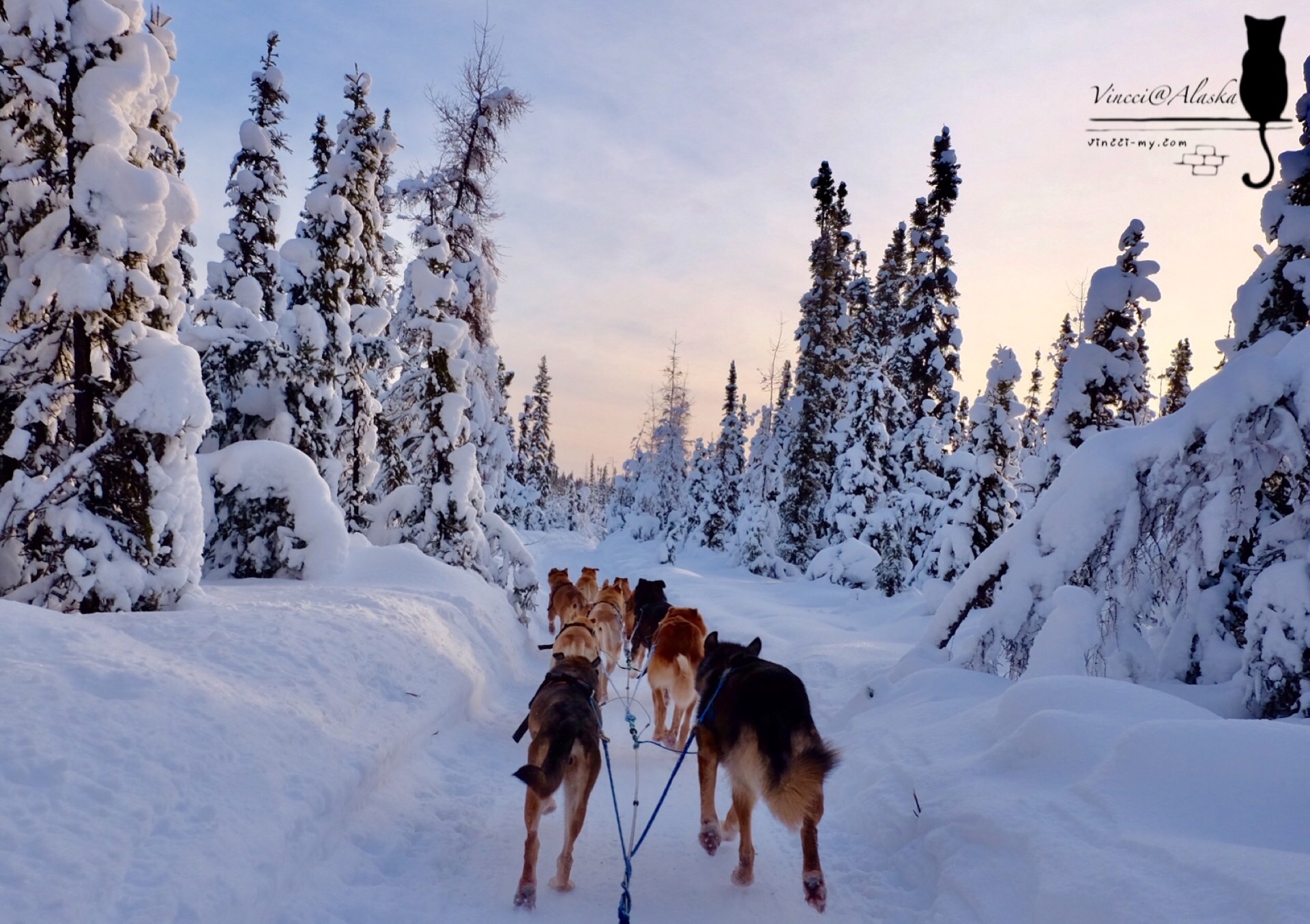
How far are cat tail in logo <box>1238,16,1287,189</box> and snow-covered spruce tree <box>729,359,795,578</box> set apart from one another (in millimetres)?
24566

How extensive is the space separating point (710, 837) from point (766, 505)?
28.9 metres

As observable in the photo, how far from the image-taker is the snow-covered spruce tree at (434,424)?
1323 centimetres

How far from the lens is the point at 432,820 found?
5.04 metres

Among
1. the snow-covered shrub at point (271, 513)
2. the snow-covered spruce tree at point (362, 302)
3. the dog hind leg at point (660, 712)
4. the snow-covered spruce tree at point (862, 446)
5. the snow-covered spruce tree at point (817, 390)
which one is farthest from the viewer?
the snow-covered spruce tree at point (817, 390)

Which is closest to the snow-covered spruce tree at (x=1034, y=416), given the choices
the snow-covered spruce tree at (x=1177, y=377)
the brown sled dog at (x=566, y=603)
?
the snow-covered spruce tree at (x=1177, y=377)

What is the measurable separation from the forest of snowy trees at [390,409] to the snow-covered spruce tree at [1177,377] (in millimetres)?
26375

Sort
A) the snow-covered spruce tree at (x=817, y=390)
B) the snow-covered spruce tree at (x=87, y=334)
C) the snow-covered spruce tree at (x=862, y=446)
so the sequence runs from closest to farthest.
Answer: the snow-covered spruce tree at (x=87, y=334)
the snow-covered spruce tree at (x=862, y=446)
the snow-covered spruce tree at (x=817, y=390)

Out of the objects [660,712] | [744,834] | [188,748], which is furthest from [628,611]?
[188,748]

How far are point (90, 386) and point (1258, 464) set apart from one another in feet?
36.0

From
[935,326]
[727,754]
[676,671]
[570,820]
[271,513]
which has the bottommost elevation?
[570,820]

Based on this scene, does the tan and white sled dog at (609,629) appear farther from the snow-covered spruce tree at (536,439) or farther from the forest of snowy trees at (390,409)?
the snow-covered spruce tree at (536,439)

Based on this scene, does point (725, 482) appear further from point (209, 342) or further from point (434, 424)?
point (209, 342)

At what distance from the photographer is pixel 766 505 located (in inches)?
1313

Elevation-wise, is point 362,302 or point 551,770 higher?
point 362,302
